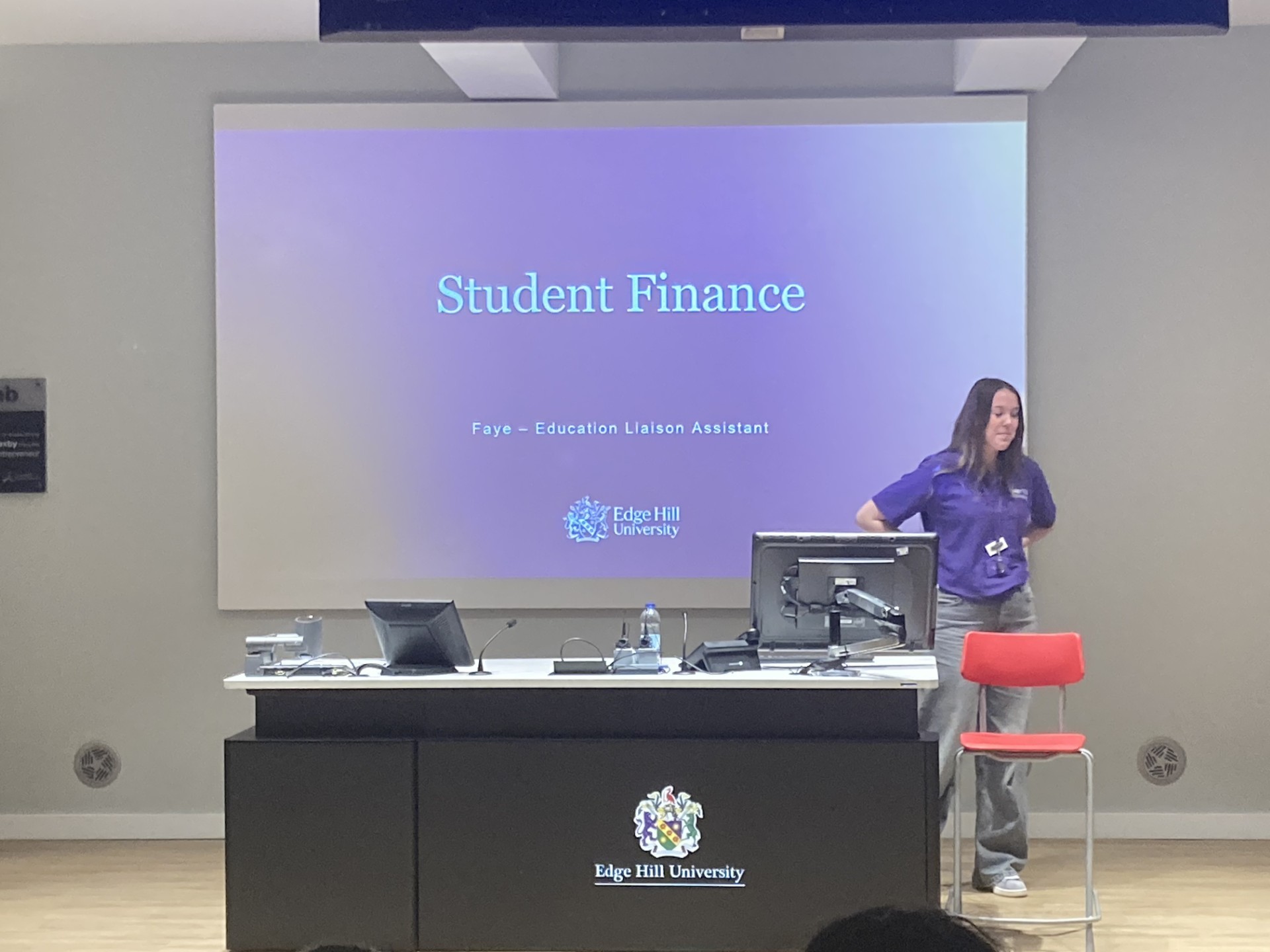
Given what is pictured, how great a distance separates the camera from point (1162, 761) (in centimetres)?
540

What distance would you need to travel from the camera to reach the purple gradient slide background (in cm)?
530

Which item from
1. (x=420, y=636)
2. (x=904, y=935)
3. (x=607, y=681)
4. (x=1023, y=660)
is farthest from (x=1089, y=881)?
(x=904, y=935)

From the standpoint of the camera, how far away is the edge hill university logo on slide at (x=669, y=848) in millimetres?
3836

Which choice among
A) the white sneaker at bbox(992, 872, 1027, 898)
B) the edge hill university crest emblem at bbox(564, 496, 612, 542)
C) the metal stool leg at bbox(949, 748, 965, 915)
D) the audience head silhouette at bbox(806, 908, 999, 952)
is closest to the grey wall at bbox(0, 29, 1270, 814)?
the edge hill university crest emblem at bbox(564, 496, 612, 542)

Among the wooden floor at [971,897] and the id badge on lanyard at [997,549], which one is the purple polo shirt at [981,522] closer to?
the id badge on lanyard at [997,549]

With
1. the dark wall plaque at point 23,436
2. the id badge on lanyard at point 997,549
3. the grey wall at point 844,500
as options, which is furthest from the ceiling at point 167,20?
the id badge on lanyard at point 997,549

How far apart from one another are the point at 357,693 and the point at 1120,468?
3.23 m

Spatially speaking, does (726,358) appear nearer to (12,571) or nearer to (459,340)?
(459,340)

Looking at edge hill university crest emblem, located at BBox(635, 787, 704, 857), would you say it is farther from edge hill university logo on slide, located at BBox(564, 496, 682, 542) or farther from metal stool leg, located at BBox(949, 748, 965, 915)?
edge hill university logo on slide, located at BBox(564, 496, 682, 542)

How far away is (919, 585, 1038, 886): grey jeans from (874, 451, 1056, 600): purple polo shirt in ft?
0.24

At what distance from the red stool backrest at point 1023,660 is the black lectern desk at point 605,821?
625 mm

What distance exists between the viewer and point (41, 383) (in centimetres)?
549

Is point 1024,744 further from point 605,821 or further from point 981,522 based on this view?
point 605,821

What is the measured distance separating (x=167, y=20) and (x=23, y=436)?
71.6 inches
